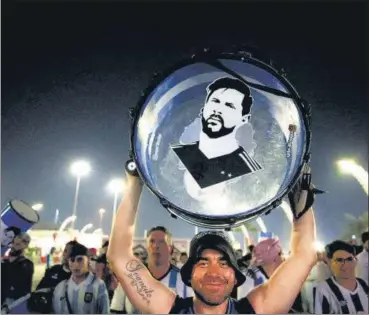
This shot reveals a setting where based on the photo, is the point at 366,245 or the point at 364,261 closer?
the point at 364,261

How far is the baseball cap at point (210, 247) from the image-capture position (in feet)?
5.08

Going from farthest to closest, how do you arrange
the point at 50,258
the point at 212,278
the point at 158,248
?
the point at 50,258 < the point at 158,248 < the point at 212,278

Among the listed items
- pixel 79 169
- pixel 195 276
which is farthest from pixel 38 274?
pixel 195 276

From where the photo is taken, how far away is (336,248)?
6.36 ft

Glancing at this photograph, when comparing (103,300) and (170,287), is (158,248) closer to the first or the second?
(170,287)

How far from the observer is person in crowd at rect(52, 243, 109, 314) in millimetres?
1942

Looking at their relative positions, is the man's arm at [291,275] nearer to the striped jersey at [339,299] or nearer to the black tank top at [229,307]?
the black tank top at [229,307]

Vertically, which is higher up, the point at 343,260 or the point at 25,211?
the point at 25,211

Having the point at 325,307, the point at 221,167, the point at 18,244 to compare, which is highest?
the point at 221,167

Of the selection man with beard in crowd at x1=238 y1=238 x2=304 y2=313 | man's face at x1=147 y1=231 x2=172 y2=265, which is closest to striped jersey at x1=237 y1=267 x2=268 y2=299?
man with beard in crowd at x1=238 y1=238 x2=304 y2=313

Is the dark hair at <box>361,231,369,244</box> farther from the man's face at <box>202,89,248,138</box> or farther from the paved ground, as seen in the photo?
the paved ground

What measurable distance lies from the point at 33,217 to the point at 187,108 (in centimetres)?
110

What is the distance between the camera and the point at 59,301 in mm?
1944

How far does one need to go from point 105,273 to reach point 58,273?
10.5 inches
